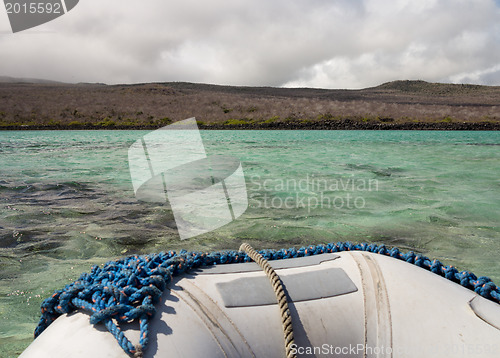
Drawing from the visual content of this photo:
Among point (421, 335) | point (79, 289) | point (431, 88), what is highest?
point (431, 88)

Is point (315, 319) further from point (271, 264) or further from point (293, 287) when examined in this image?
point (271, 264)

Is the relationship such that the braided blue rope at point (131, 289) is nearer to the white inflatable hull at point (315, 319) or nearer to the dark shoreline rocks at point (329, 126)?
the white inflatable hull at point (315, 319)

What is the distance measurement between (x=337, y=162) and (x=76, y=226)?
902 cm

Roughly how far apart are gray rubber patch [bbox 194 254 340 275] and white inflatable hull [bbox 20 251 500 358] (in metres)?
0.01

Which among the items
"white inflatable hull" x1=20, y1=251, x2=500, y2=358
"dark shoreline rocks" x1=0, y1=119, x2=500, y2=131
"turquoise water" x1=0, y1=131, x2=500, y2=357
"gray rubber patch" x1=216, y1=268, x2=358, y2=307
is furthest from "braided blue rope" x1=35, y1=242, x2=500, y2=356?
"dark shoreline rocks" x1=0, y1=119, x2=500, y2=131

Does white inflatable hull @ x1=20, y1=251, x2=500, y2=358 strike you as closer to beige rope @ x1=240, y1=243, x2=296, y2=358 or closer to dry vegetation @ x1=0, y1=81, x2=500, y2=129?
beige rope @ x1=240, y1=243, x2=296, y2=358

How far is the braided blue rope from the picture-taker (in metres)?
1.47

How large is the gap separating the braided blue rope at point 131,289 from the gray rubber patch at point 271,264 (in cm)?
9

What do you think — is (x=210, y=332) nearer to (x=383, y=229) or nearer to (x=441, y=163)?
(x=383, y=229)

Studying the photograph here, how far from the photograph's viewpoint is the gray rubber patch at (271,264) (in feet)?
6.36

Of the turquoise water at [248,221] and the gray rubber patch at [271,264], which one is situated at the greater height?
the gray rubber patch at [271,264]

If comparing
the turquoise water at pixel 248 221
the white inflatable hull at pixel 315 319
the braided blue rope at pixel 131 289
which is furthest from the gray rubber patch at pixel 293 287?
the turquoise water at pixel 248 221

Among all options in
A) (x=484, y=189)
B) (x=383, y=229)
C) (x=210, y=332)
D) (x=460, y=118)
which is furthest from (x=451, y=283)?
(x=460, y=118)

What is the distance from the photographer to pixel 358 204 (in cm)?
656
